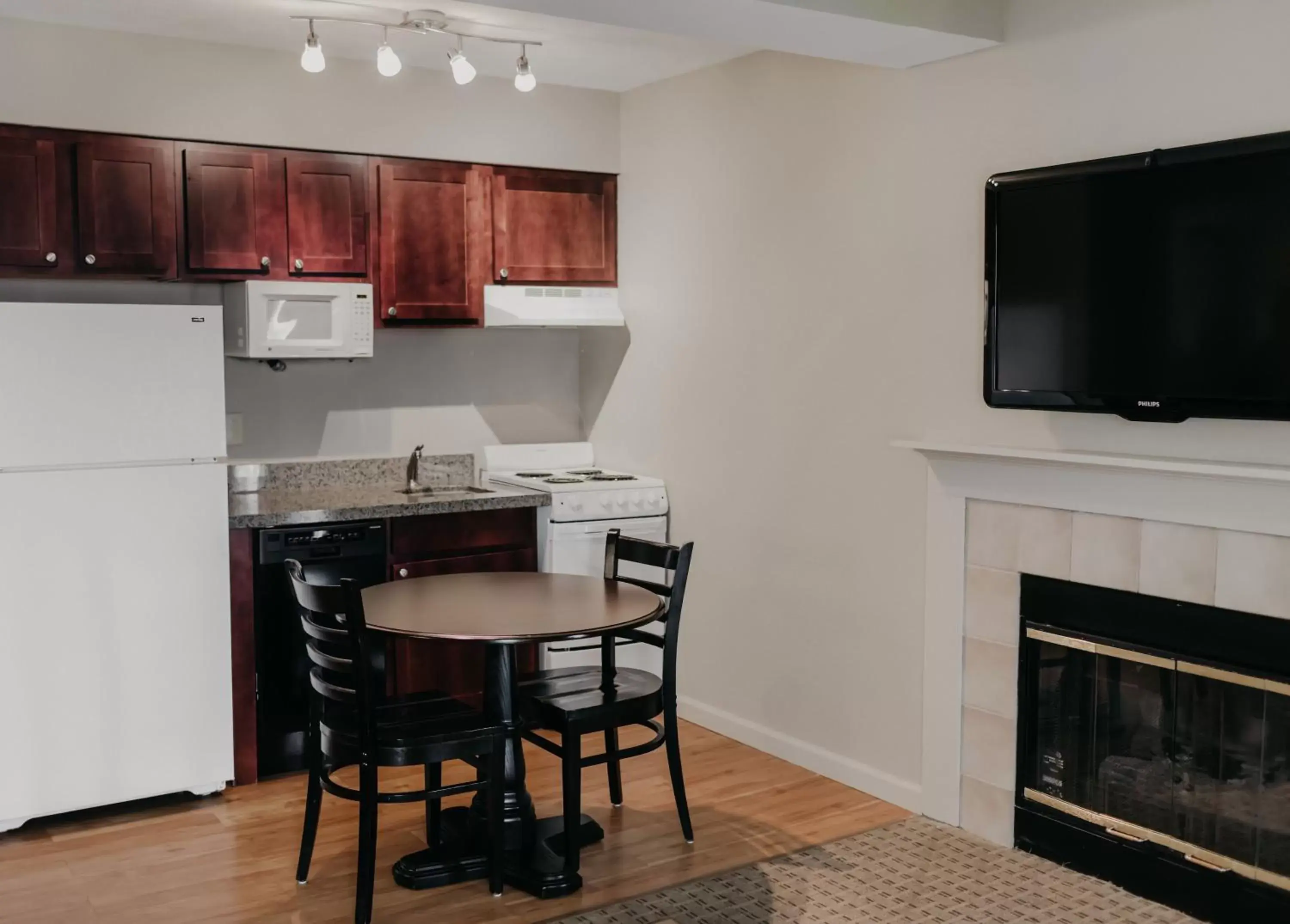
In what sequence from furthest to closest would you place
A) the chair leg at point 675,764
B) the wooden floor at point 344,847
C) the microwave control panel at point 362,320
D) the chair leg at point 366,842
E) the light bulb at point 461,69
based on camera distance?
1. the microwave control panel at point 362,320
2. the light bulb at point 461,69
3. the chair leg at point 675,764
4. the wooden floor at point 344,847
5. the chair leg at point 366,842

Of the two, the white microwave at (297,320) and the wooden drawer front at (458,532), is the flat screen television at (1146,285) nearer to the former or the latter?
the wooden drawer front at (458,532)

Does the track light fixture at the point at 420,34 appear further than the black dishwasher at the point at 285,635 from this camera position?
No

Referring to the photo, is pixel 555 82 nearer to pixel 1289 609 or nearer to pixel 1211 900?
pixel 1289 609

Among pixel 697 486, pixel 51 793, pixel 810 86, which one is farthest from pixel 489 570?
pixel 810 86

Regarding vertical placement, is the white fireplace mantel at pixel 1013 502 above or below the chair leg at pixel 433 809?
above

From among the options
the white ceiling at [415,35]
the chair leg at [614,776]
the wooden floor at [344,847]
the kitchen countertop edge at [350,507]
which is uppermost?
the white ceiling at [415,35]

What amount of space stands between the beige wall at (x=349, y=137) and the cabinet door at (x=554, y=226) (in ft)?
0.25

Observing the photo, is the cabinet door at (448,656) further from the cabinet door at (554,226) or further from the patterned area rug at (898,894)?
the patterned area rug at (898,894)

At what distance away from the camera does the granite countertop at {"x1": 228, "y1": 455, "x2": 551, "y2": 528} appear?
4367 millimetres

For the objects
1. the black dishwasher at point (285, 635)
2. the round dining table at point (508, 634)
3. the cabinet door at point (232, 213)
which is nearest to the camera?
the round dining table at point (508, 634)

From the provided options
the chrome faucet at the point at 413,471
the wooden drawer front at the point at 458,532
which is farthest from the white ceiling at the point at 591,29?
the wooden drawer front at the point at 458,532

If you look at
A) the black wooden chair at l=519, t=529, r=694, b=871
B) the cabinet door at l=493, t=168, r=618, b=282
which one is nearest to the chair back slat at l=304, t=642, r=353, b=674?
the black wooden chair at l=519, t=529, r=694, b=871

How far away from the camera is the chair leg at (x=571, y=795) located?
11.1ft

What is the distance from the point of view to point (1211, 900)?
10.5 feet
